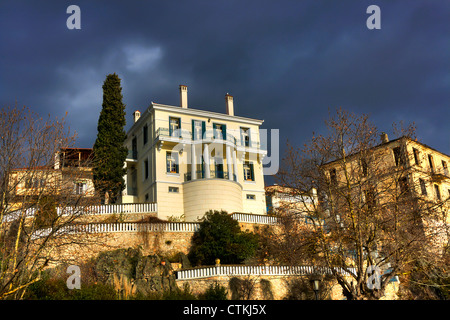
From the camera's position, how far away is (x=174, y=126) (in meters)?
41.5

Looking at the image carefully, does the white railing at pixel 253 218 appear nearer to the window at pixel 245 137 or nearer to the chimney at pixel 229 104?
the window at pixel 245 137

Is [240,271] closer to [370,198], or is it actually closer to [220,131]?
[370,198]

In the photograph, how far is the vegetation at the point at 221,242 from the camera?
2975 cm

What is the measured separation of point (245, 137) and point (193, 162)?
7.24m

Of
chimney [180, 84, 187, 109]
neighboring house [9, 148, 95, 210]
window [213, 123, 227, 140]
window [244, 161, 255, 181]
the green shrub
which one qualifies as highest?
chimney [180, 84, 187, 109]

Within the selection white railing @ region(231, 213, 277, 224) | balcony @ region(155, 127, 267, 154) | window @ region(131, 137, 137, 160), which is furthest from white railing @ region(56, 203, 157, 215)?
window @ region(131, 137, 137, 160)

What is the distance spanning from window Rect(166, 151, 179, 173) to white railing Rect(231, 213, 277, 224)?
8402 millimetres

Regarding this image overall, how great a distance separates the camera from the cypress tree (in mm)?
36406

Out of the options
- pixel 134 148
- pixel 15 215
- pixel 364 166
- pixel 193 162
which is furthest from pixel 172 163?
pixel 15 215

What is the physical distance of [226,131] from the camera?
142 ft

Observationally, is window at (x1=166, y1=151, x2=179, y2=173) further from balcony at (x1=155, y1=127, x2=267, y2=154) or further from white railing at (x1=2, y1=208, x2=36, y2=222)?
white railing at (x1=2, y1=208, x2=36, y2=222)

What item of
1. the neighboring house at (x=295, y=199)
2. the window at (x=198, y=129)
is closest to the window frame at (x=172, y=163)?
the window at (x=198, y=129)

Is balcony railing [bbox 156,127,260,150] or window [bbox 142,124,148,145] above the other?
window [bbox 142,124,148,145]
